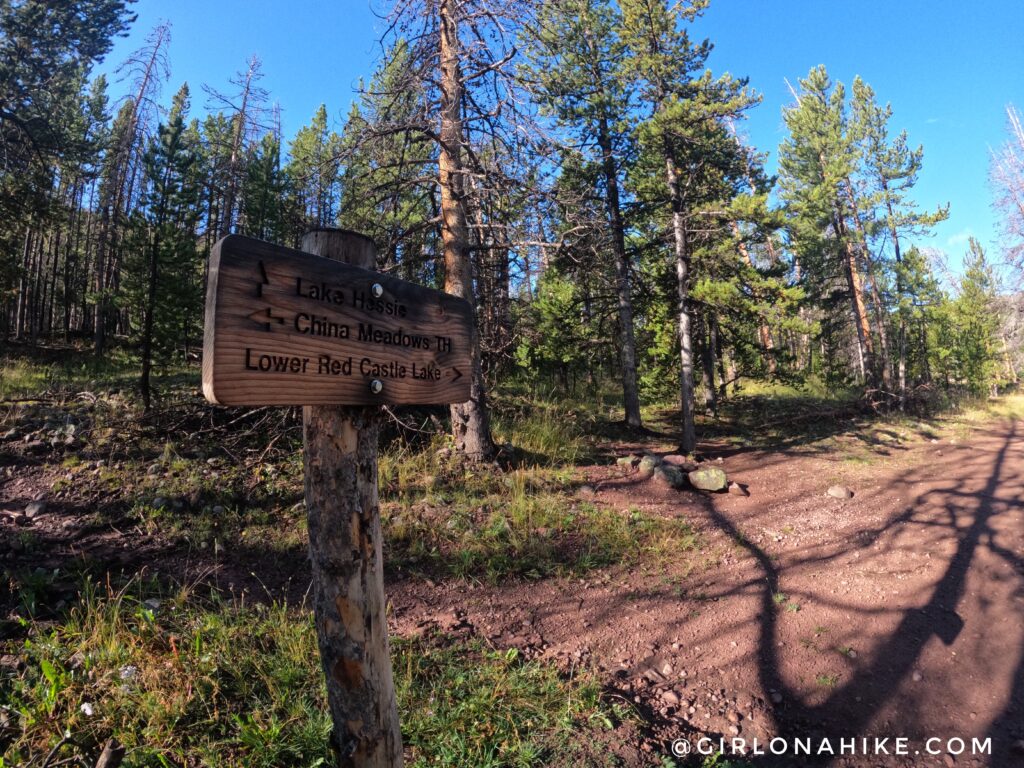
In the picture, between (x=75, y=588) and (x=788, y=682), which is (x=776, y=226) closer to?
(x=788, y=682)

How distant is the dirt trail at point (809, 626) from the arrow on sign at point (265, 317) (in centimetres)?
289

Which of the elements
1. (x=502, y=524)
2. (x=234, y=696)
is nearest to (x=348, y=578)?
(x=234, y=696)

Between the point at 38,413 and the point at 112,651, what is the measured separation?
6863 mm

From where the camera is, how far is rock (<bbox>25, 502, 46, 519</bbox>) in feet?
16.9

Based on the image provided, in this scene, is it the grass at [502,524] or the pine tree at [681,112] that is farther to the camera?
the pine tree at [681,112]

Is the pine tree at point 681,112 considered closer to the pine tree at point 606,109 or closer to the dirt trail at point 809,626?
the pine tree at point 606,109

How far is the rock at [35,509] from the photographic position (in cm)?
516

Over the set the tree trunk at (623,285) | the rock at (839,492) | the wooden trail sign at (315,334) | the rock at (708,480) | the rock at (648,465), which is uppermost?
the tree trunk at (623,285)

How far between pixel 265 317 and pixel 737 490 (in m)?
8.04

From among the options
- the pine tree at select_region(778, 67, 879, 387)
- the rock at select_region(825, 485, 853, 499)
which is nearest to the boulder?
the rock at select_region(825, 485, 853, 499)

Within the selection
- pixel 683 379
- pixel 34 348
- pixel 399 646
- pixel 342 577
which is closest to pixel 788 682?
pixel 399 646

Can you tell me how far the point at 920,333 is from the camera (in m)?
23.9

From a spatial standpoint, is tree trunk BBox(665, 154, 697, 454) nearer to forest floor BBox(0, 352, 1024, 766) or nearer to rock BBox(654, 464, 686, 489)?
forest floor BBox(0, 352, 1024, 766)

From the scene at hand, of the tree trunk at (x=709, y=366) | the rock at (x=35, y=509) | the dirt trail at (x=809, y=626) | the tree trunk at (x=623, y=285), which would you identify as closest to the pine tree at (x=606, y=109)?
the tree trunk at (x=623, y=285)
